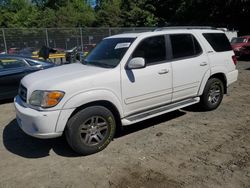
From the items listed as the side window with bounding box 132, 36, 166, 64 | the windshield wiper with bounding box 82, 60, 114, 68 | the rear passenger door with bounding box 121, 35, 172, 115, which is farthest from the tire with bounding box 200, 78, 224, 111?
the windshield wiper with bounding box 82, 60, 114, 68

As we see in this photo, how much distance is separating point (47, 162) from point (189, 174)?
2099 millimetres

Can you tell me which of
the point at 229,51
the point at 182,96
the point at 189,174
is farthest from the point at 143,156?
the point at 229,51

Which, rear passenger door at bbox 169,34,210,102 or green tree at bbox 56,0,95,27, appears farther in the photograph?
green tree at bbox 56,0,95,27

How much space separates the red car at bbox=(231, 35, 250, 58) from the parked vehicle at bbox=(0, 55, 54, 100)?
1390cm

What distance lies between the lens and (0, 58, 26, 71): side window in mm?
7754

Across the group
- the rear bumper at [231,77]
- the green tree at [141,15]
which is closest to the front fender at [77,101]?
the rear bumper at [231,77]

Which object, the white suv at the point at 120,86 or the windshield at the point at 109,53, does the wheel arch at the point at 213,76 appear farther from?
the windshield at the point at 109,53

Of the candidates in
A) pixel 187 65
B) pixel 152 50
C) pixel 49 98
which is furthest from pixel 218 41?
pixel 49 98

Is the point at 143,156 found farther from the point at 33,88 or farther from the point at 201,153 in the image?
the point at 33,88

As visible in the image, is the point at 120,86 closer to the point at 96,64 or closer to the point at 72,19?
the point at 96,64

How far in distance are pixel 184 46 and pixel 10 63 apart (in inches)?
193

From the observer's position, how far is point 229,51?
654 cm

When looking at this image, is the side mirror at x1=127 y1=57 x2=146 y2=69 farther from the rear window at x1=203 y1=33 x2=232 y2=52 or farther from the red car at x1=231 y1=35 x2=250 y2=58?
the red car at x1=231 y1=35 x2=250 y2=58

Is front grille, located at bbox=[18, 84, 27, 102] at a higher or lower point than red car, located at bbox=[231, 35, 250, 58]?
higher
